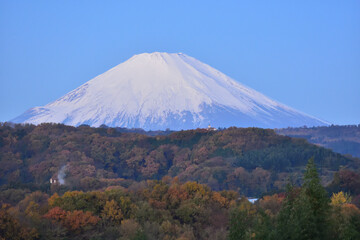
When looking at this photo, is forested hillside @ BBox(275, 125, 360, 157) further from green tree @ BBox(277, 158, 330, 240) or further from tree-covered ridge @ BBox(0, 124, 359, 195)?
green tree @ BBox(277, 158, 330, 240)

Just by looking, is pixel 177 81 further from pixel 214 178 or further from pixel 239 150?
pixel 214 178

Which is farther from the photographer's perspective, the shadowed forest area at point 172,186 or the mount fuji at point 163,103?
the mount fuji at point 163,103

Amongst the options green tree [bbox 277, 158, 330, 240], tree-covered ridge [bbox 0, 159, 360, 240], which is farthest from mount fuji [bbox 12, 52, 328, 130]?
green tree [bbox 277, 158, 330, 240]

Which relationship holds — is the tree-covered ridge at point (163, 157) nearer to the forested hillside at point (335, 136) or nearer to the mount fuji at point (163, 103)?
the forested hillside at point (335, 136)

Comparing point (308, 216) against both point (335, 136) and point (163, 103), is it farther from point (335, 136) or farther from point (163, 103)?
point (163, 103)

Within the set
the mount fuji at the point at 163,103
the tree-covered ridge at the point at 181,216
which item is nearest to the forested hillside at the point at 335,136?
the mount fuji at the point at 163,103

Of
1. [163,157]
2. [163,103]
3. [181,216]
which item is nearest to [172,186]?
[181,216]
